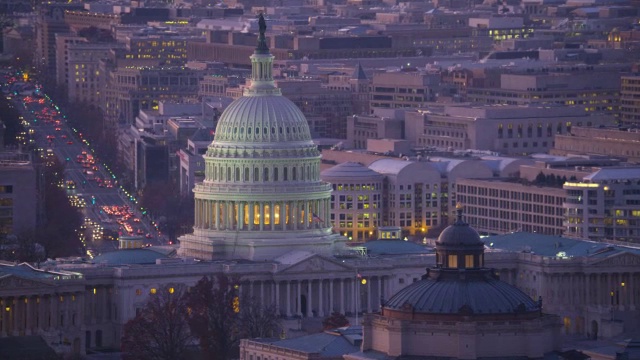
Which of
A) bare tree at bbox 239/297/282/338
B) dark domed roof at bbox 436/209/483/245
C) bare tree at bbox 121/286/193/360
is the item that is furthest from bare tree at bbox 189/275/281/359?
dark domed roof at bbox 436/209/483/245

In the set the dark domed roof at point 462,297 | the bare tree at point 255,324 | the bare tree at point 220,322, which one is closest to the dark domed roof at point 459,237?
the dark domed roof at point 462,297

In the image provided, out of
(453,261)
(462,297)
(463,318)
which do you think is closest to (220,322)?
(453,261)

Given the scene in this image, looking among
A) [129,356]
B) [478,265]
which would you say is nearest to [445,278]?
[478,265]

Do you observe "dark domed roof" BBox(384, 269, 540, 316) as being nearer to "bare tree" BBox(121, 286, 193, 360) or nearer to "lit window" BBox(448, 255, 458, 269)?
"lit window" BBox(448, 255, 458, 269)

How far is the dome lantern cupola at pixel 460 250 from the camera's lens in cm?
15850

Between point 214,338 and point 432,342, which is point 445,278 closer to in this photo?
point 432,342

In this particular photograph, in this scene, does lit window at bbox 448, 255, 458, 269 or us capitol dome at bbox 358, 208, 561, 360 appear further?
lit window at bbox 448, 255, 458, 269

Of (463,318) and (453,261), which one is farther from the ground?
(453,261)

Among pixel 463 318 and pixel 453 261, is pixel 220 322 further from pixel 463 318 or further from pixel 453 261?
pixel 463 318

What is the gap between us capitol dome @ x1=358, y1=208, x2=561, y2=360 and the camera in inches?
6112

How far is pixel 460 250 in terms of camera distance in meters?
158

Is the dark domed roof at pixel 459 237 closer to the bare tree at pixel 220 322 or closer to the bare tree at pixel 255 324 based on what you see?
the bare tree at pixel 220 322

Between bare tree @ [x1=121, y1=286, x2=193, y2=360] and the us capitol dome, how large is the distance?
26.1m

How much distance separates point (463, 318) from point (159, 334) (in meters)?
34.3
